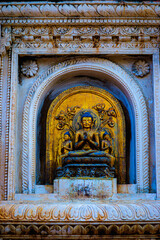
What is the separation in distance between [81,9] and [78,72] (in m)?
1.33

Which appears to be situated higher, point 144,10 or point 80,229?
point 144,10

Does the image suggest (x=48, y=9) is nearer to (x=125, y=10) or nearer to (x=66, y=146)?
(x=125, y=10)

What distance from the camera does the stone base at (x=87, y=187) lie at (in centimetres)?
970

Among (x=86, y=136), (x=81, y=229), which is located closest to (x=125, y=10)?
(x=86, y=136)

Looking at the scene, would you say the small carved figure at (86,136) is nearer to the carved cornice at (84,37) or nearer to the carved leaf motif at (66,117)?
the carved leaf motif at (66,117)

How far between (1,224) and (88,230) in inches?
55.7

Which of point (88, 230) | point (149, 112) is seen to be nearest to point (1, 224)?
point (88, 230)

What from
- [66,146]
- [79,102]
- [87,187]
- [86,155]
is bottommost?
[87,187]

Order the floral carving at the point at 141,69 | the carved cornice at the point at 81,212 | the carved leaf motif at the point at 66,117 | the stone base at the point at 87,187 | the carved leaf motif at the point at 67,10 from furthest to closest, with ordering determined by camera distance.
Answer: the carved leaf motif at the point at 66,117, the floral carving at the point at 141,69, the carved leaf motif at the point at 67,10, the stone base at the point at 87,187, the carved cornice at the point at 81,212

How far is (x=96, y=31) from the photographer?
10289mm

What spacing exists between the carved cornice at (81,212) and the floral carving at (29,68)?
307 cm

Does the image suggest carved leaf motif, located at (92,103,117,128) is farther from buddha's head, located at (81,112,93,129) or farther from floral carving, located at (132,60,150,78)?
floral carving, located at (132,60,150,78)

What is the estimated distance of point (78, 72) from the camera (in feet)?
35.1

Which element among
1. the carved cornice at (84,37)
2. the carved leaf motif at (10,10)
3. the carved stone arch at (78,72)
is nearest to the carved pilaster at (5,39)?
the carved cornice at (84,37)
